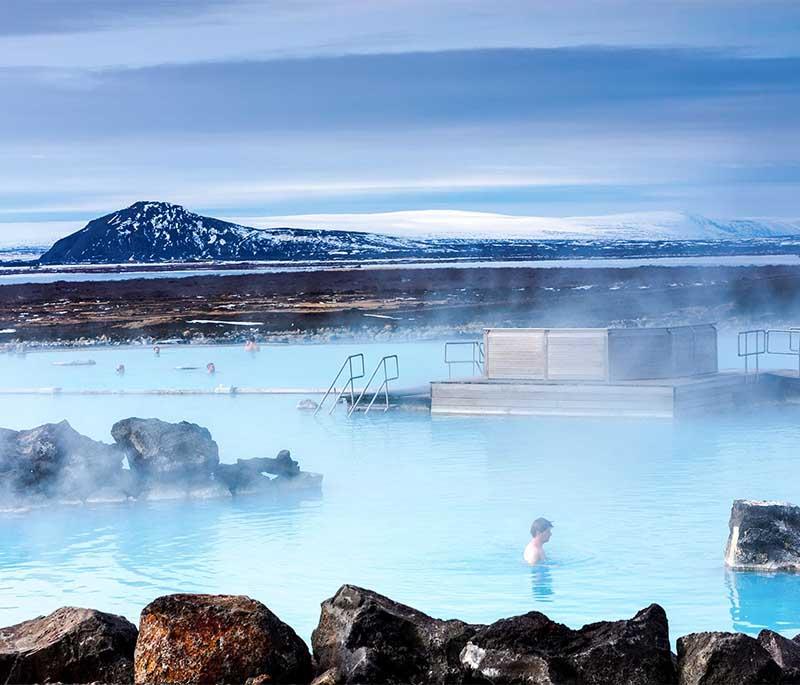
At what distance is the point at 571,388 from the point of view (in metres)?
17.0

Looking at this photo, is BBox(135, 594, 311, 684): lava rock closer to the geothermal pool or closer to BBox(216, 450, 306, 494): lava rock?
the geothermal pool

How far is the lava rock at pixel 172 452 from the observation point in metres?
12.5

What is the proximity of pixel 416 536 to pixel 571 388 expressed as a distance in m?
6.51

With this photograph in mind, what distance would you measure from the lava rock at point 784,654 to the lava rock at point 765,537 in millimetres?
4455

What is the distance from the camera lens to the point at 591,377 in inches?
680

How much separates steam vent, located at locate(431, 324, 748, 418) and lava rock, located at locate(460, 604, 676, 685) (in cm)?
1193

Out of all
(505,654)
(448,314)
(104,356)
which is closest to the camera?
(505,654)

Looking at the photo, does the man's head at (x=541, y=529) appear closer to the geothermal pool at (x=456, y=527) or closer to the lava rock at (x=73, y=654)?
the geothermal pool at (x=456, y=527)

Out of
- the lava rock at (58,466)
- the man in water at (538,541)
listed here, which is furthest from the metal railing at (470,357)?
the man in water at (538,541)

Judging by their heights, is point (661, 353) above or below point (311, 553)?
above

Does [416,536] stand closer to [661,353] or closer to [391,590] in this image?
[391,590]

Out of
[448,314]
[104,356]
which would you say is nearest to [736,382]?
[104,356]

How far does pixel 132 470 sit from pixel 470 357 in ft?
47.5

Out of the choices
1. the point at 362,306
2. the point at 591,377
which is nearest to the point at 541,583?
the point at 591,377
